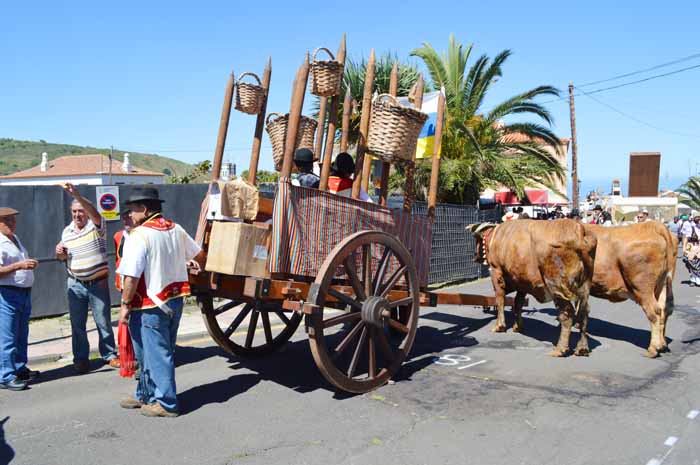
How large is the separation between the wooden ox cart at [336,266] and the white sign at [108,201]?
4190 millimetres

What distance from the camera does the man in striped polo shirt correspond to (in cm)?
592

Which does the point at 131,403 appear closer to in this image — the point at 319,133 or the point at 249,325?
the point at 249,325

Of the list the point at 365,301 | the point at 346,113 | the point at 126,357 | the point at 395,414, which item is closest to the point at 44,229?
the point at 126,357

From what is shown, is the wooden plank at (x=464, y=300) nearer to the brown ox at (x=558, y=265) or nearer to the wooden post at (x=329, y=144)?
the brown ox at (x=558, y=265)

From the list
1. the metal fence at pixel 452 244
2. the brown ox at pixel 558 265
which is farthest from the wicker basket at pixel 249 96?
the metal fence at pixel 452 244

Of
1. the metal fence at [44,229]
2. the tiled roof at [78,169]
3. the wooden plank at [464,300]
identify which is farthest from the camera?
the tiled roof at [78,169]

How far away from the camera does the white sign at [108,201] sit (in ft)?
30.2

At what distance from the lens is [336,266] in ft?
16.0

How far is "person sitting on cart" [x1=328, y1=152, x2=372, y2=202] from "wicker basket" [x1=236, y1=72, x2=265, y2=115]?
92cm

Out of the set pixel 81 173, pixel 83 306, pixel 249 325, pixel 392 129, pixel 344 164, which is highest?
pixel 81 173

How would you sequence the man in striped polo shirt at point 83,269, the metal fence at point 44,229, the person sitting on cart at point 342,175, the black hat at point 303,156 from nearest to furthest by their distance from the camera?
the black hat at point 303,156, the person sitting on cart at point 342,175, the man in striped polo shirt at point 83,269, the metal fence at point 44,229

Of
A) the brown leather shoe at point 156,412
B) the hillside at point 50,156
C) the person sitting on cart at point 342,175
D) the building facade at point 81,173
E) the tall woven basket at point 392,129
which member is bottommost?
the brown leather shoe at point 156,412

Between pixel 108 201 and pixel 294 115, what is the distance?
5.46m

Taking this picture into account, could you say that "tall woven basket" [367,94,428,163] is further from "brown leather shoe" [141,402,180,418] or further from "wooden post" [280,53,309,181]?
"brown leather shoe" [141,402,180,418]
